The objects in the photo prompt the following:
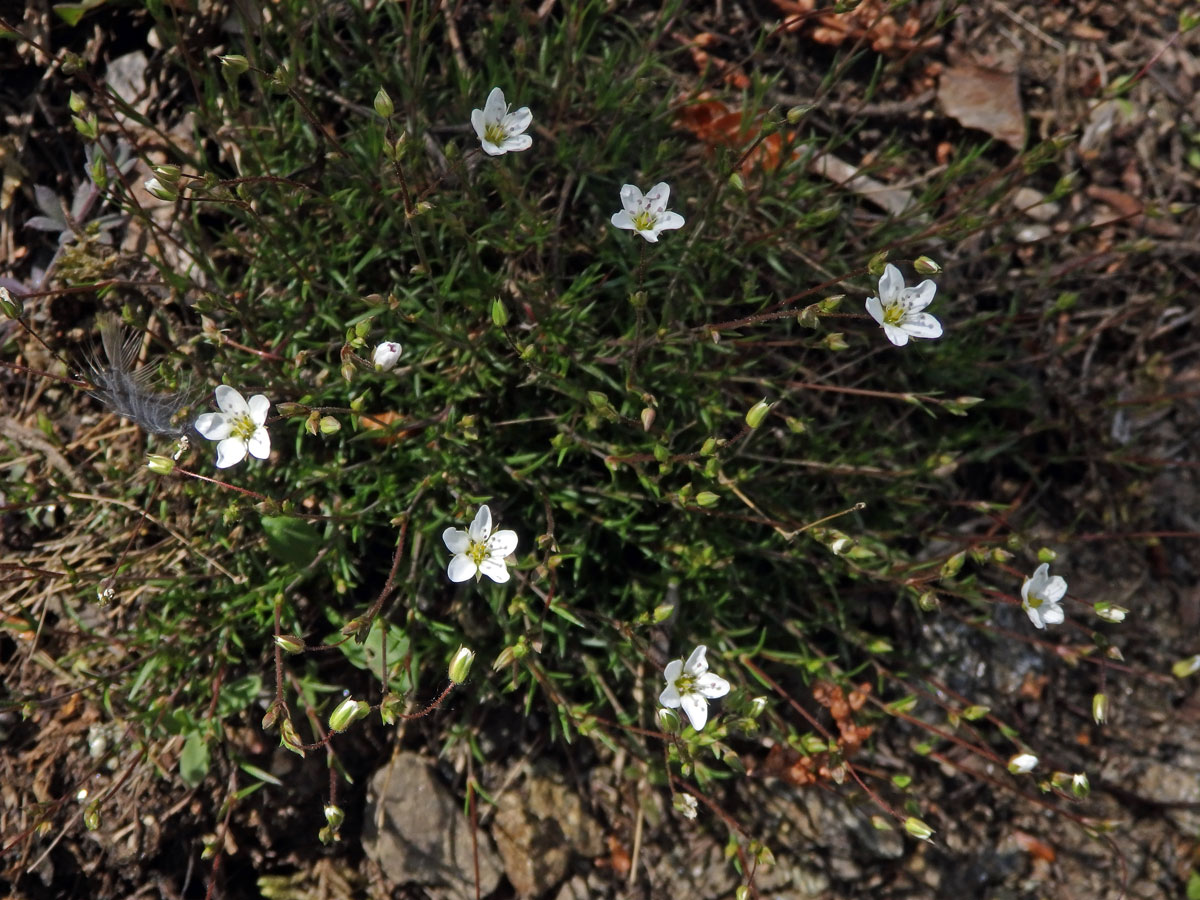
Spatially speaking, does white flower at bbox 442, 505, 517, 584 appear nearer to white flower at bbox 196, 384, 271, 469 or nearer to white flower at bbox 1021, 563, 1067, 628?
white flower at bbox 196, 384, 271, 469

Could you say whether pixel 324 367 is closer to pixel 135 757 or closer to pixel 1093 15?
pixel 135 757

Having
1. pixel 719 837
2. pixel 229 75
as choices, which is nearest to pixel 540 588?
pixel 719 837

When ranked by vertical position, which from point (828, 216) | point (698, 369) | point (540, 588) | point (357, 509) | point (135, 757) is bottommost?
point (135, 757)

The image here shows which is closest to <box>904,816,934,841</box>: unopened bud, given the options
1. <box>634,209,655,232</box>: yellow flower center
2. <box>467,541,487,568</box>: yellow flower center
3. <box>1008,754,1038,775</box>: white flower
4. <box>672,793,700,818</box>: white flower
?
<box>1008,754,1038,775</box>: white flower

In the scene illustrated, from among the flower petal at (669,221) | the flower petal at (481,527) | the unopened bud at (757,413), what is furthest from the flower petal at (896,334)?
the flower petal at (481,527)

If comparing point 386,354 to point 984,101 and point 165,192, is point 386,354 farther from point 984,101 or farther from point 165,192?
point 984,101

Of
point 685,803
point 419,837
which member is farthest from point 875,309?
point 419,837

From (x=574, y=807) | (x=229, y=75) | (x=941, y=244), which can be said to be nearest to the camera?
(x=229, y=75)
